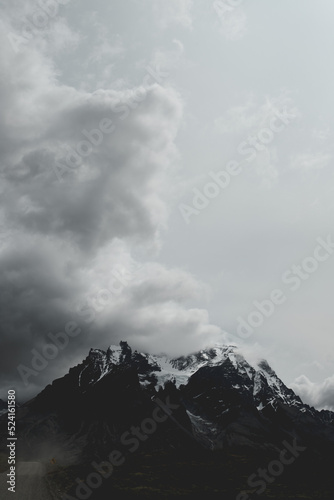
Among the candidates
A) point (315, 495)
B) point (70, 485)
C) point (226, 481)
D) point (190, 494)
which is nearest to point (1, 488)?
point (70, 485)

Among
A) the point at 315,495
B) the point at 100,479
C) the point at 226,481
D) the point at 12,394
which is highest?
the point at 12,394

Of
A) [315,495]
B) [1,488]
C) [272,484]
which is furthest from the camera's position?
[272,484]

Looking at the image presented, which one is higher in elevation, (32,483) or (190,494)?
(32,483)

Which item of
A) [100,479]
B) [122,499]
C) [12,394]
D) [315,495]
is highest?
[12,394]

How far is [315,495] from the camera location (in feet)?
163

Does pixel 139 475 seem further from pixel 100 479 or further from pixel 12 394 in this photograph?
pixel 12 394

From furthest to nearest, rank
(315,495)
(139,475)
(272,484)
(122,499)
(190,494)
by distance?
1. (139,475)
2. (272,484)
3. (315,495)
4. (190,494)
5. (122,499)

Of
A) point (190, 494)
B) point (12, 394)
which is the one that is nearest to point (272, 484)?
point (190, 494)

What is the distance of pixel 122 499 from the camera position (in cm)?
4206

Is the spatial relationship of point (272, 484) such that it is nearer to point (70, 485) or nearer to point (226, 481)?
point (226, 481)

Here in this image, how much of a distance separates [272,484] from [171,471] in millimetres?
20967

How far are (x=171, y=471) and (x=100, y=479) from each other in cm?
1987

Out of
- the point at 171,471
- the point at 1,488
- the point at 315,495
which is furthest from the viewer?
the point at 171,471

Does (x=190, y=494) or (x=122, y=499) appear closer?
(x=122, y=499)
